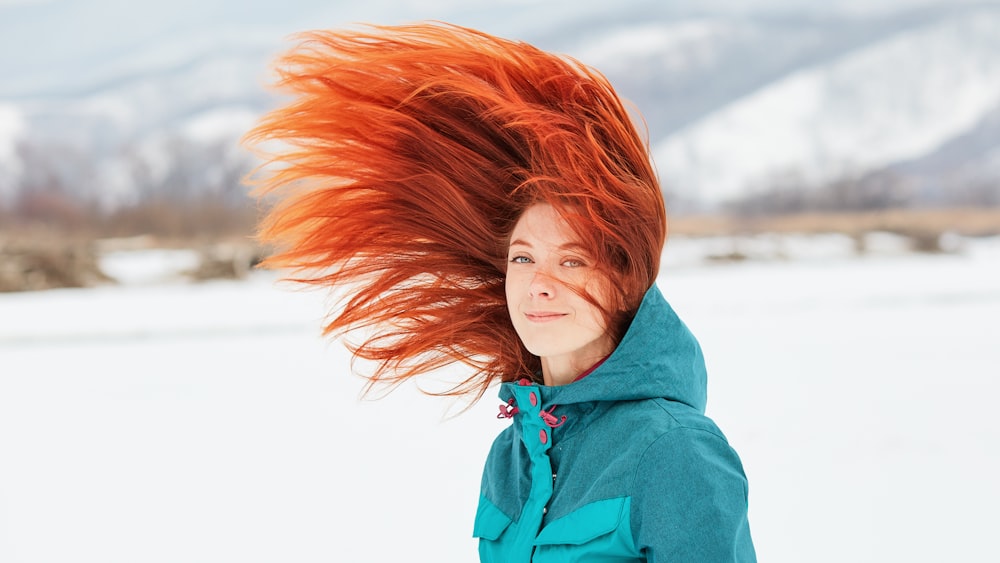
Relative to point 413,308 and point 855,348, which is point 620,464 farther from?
point 855,348

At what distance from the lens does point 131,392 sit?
247 inches

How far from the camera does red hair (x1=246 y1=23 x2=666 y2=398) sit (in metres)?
1.42

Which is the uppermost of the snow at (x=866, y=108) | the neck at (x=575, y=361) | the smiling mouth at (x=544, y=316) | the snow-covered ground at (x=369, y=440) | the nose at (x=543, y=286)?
the snow at (x=866, y=108)

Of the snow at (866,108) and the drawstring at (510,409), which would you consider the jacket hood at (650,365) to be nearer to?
the drawstring at (510,409)

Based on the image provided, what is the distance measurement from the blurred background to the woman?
24 centimetres

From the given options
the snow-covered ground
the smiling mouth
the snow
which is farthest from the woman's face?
the snow

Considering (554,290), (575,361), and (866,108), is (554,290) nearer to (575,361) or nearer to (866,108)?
(575,361)

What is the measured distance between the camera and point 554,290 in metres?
1.43

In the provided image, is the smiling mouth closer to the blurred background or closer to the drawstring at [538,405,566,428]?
the drawstring at [538,405,566,428]

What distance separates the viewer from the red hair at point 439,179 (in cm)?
142

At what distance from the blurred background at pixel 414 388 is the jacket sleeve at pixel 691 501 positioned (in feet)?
2.68

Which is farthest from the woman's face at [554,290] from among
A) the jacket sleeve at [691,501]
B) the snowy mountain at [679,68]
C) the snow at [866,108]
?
the snow at [866,108]

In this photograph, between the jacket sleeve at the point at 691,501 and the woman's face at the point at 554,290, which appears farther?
the woman's face at the point at 554,290

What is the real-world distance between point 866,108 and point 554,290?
59.9 feet
